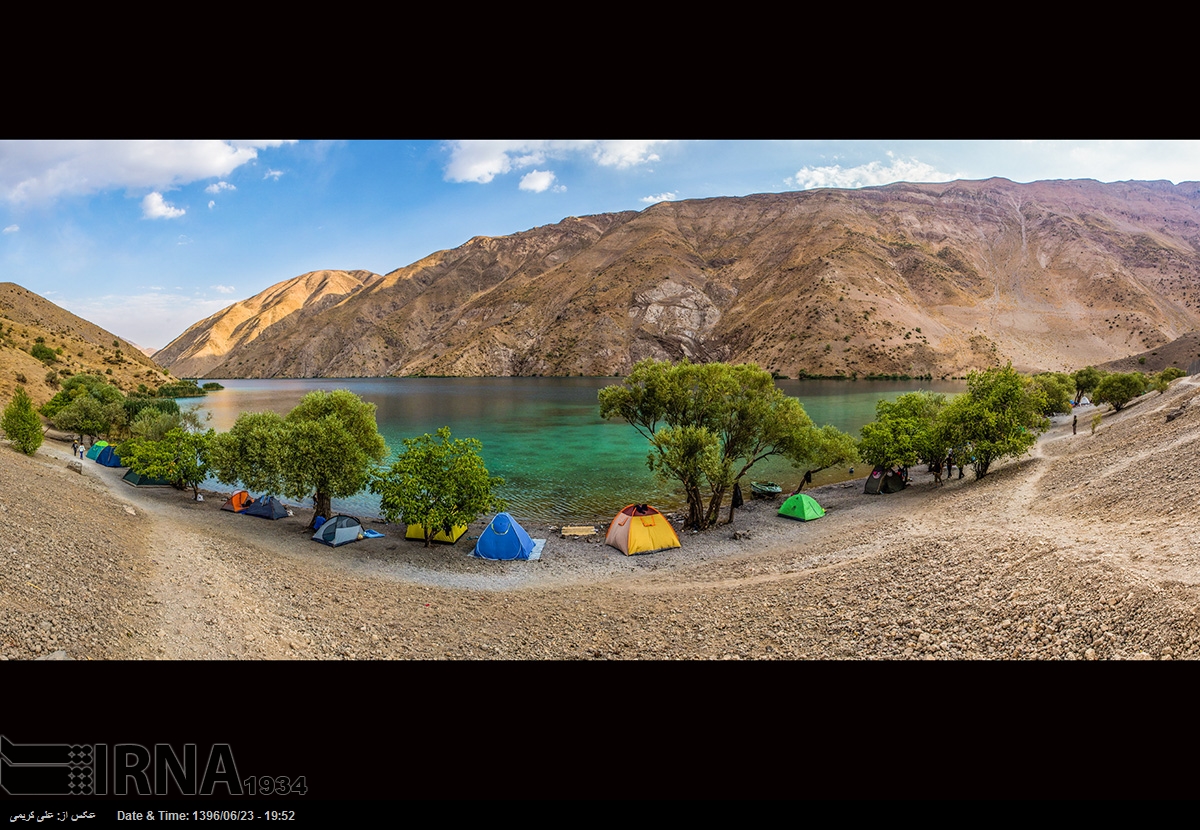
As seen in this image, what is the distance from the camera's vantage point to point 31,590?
303 inches

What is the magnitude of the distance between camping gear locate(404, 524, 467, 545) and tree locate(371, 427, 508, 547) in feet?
0.83

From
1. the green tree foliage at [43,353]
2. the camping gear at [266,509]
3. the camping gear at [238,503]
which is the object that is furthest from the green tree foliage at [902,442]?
the green tree foliage at [43,353]

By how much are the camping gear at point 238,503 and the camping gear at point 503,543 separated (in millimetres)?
10981

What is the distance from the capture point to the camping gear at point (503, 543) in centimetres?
1563

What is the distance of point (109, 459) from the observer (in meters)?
28.4

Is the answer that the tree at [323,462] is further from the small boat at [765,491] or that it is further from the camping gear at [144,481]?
the small boat at [765,491]

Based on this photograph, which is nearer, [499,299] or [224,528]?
[224,528]

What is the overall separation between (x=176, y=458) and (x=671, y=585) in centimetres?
2252

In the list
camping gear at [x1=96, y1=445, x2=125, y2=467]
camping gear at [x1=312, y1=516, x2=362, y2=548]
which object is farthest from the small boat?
camping gear at [x1=96, y1=445, x2=125, y2=467]

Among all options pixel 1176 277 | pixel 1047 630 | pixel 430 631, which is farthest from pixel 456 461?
pixel 1176 277

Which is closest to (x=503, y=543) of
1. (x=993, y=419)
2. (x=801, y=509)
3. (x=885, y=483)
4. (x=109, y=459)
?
(x=801, y=509)

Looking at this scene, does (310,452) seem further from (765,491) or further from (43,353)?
(43,353)
